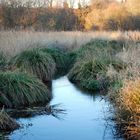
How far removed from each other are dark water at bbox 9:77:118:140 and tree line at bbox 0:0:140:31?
46.3 ft

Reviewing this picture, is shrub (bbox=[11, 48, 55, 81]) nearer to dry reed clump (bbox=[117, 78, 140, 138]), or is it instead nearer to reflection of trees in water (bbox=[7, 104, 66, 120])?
reflection of trees in water (bbox=[7, 104, 66, 120])

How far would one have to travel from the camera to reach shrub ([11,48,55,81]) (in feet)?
41.5

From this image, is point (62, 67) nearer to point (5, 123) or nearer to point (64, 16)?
point (5, 123)

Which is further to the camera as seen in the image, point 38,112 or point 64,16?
point 64,16

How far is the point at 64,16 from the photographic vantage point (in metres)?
34.3

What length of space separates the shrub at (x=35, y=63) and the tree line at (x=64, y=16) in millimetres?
10157

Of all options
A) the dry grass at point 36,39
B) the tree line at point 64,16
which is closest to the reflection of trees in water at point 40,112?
the dry grass at point 36,39

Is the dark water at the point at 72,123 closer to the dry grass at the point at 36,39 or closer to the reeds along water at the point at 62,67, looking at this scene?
the reeds along water at the point at 62,67

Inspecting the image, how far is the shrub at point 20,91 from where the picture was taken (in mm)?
9422

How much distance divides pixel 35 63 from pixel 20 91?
128 inches

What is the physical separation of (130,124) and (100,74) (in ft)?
15.5

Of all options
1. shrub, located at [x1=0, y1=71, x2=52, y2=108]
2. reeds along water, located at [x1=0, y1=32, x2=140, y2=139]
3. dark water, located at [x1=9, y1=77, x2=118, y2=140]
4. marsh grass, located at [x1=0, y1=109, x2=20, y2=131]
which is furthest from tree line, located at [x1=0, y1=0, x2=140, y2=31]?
marsh grass, located at [x1=0, y1=109, x2=20, y2=131]

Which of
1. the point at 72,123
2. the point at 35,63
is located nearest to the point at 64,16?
the point at 35,63

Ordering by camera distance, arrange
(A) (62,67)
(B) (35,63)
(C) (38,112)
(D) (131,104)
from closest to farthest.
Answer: (D) (131,104), (C) (38,112), (B) (35,63), (A) (62,67)
